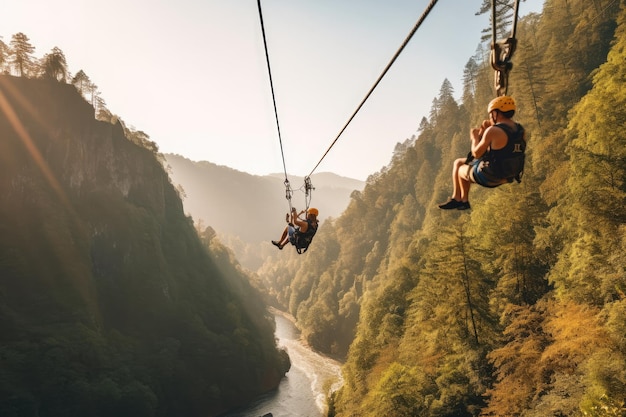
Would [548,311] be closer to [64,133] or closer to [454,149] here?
[454,149]

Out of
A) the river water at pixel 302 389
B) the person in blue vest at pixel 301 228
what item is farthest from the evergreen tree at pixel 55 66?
the person in blue vest at pixel 301 228

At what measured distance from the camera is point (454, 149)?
82.5 metres

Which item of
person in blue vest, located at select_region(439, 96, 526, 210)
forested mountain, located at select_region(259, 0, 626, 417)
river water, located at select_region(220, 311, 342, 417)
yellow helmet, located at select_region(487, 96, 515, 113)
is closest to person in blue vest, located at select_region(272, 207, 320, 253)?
person in blue vest, located at select_region(439, 96, 526, 210)

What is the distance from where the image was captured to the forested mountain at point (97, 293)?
1911 inches

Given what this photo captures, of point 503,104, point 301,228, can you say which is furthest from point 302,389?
point 503,104

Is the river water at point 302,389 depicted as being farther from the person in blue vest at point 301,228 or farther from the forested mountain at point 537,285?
the person in blue vest at point 301,228

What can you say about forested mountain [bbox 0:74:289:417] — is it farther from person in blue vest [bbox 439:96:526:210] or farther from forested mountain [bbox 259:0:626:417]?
person in blue vest [bbox 439:96:526:210]

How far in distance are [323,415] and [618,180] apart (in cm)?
4610

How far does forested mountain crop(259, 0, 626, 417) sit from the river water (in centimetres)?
1180

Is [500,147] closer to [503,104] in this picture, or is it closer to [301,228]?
[503,104]

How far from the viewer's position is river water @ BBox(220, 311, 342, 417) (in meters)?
55.8

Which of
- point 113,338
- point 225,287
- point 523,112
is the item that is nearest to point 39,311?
point 113,338

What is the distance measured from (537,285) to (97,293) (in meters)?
70.5

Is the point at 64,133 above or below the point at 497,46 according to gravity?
above
